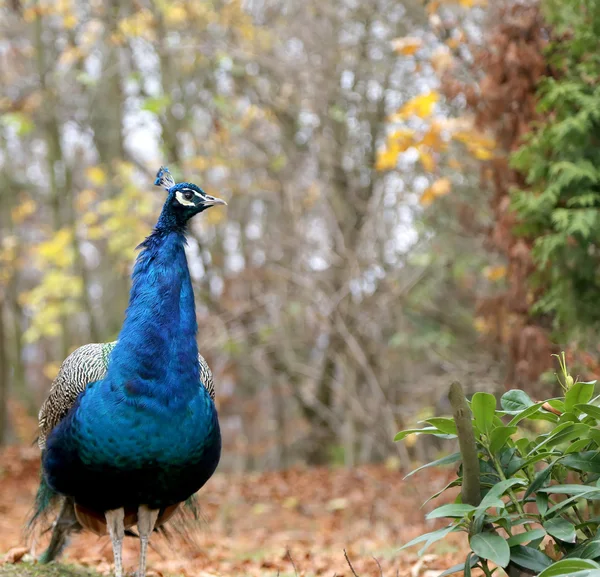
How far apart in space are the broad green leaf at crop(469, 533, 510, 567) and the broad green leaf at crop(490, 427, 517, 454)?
31cm

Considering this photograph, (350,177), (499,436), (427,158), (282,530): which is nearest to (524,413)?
(499,436)

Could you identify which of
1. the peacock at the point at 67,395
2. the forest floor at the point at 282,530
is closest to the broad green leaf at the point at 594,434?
the forest floor at the point at 282,530

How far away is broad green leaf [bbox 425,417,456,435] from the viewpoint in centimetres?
269

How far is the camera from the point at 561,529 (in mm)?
2520

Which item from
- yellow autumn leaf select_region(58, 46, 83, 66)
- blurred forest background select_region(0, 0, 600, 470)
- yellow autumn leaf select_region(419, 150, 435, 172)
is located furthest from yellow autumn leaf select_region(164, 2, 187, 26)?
yellow autumn leaf select_region(419, 150, 435, 172)

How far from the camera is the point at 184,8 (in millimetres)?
11219

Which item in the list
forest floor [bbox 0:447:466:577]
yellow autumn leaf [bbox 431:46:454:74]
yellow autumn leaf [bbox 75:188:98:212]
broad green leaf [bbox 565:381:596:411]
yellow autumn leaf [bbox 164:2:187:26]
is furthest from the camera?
yellow autumn leaf [bbox 75:188:98:212]

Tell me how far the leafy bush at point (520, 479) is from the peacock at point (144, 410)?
3.79 ft

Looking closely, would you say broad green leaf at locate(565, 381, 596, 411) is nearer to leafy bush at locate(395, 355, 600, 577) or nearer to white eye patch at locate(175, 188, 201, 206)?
leafy bush at locate(395, 355, 600, 577)

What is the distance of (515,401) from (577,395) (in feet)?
0.82

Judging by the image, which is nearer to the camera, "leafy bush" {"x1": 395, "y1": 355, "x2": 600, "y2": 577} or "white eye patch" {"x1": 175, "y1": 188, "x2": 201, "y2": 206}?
"leafy bush" {"x1": 395, "y1": 355, "x2": 600, "y2": 577}

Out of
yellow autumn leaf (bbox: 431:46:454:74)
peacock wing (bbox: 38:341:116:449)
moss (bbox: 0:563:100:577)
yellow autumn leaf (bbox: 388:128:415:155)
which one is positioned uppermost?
yellow autumn leaf (bbox: 431:46:454:74)

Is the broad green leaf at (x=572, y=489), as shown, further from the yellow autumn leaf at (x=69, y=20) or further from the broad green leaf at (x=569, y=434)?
the yellow autumn leaf at (x=69, y=20)

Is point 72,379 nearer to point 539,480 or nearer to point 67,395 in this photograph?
point 67,395
